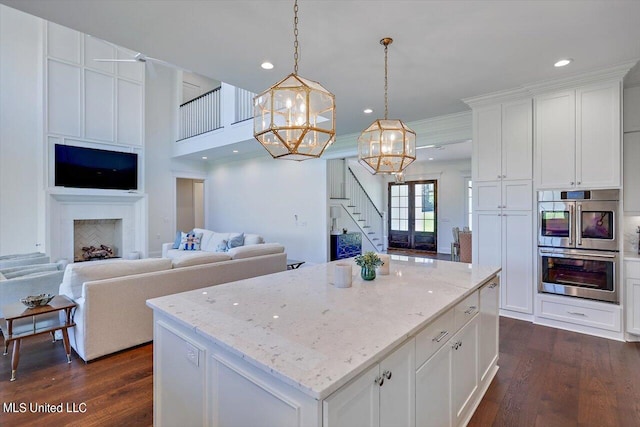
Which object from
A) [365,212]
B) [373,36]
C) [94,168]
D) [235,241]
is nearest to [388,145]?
[373,36]

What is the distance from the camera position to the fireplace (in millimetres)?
7117

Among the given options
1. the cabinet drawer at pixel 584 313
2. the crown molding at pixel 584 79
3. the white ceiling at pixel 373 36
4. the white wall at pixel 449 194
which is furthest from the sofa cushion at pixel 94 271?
the white wall at pixel 449 194

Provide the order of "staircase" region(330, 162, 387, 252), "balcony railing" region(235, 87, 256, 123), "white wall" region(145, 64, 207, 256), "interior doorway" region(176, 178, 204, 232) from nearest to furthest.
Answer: "balcony railing" region(235, 87, 256, 123)
"staircase" region(330, 162, 387, 252)
"white wall" region(145, 64, 207, 256)
"interior doorway" region(176, 178, 204, 232)

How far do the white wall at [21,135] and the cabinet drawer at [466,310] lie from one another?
7.66 metres

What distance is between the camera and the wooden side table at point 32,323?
Answer: 8.53 ft

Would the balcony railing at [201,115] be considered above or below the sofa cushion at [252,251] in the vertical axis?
above

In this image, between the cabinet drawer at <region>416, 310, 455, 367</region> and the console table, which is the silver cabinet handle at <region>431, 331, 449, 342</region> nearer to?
the cabinet drawer at <region>416, 310, 455, 367</region>

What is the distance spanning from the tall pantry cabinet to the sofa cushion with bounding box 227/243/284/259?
2.91 m

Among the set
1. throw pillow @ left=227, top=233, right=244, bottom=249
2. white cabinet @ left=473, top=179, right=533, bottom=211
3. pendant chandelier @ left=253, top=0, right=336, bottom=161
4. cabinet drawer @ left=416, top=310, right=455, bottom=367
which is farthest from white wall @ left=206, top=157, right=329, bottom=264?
cabinet drawer @ left=416, top=310, right=455, bottom=367

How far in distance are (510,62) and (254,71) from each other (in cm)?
269

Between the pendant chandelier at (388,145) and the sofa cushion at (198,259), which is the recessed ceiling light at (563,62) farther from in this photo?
the sofa cushion at (198,259)

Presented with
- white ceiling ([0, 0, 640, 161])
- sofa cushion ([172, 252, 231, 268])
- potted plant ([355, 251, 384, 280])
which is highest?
white ceiling ([0, 0, 640, 161])

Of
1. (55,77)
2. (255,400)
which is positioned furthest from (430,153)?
(55,77)

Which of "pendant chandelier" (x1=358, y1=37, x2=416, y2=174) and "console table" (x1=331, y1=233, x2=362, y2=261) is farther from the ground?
"pendant chandelier" (x1=358, y1=37, x2=416, y2=174)
